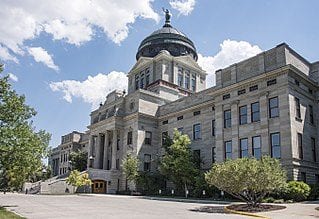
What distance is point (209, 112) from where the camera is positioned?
1628 inches

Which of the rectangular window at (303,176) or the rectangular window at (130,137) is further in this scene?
the rectangular window at (130,137)

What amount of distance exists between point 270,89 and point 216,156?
915cm

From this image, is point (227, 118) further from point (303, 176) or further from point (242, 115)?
point (303, 176)

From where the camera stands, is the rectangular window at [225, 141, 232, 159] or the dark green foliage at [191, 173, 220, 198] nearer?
the dark green foliage at [191, 173, 220, 198]

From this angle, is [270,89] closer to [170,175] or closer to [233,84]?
[233,84]

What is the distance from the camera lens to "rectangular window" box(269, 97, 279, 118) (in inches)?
1241

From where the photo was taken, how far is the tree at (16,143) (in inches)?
771

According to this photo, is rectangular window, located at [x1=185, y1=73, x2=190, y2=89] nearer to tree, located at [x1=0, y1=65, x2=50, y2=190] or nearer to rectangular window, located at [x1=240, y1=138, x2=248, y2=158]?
rectangular window, located at [x1=240, y1=138, x2=248, y2=158]

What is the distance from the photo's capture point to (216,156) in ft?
119

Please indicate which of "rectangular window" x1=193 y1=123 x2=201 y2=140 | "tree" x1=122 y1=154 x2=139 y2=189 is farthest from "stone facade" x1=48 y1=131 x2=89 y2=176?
"rectangular window" x1=193 y1=123 x2=201 y2=140

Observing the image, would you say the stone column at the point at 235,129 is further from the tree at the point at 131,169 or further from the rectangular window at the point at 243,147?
the tree at the point at 131,169

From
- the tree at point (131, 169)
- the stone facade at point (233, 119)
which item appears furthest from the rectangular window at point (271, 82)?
the tree at point (131, 169)

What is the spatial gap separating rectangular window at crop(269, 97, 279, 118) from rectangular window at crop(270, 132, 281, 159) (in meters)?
1.79

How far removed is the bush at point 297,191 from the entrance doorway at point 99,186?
96.0ft
